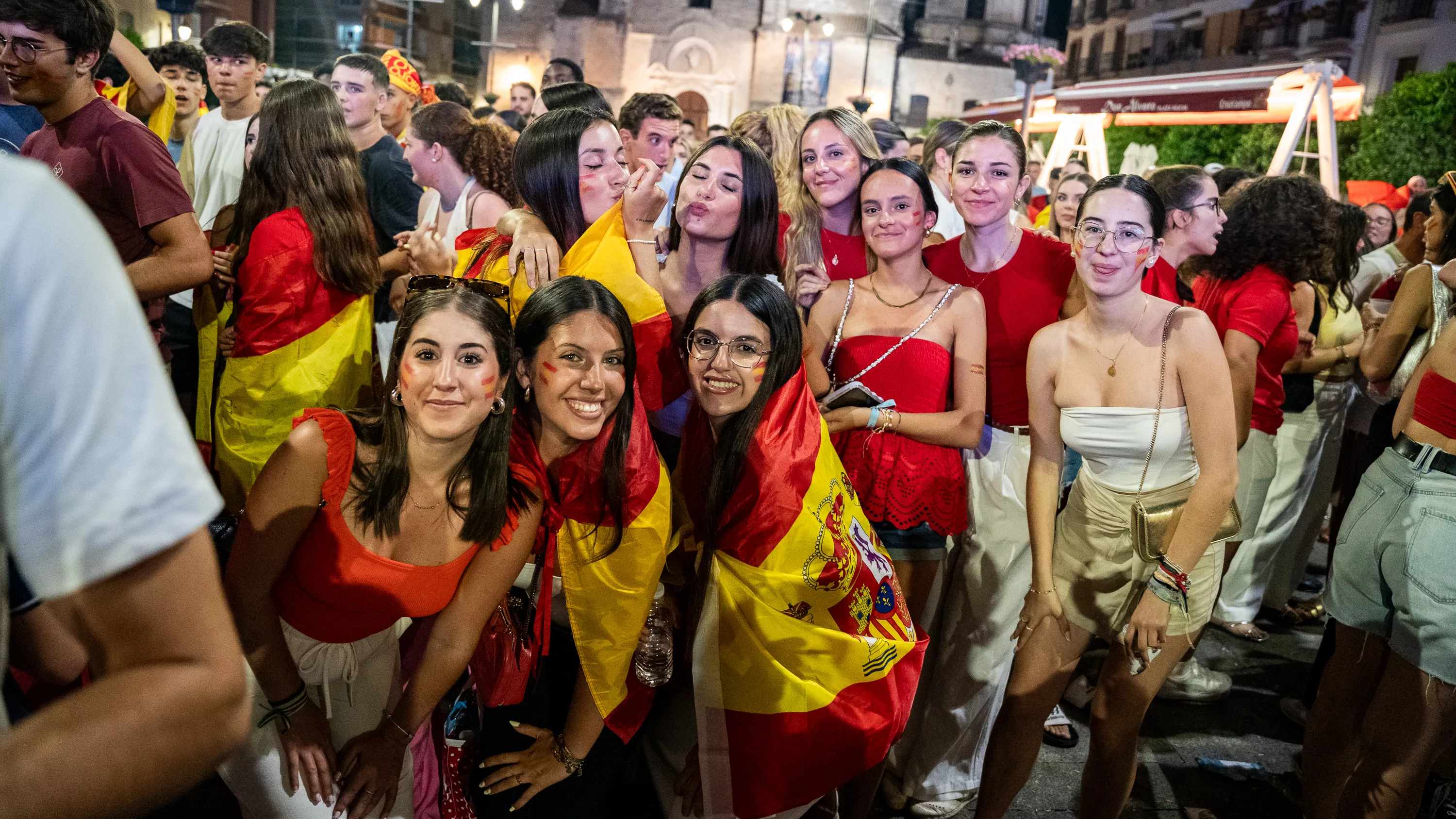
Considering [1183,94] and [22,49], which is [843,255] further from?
[1183,94]

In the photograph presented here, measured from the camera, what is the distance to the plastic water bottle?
238 cm

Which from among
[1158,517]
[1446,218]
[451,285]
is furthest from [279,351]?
[1446,218]

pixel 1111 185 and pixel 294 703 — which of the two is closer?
pixel 294 703

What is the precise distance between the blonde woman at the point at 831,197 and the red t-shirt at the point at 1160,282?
99 cm

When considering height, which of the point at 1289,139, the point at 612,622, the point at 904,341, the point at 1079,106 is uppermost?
the point at 1079,106

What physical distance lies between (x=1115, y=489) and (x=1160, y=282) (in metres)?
1.11

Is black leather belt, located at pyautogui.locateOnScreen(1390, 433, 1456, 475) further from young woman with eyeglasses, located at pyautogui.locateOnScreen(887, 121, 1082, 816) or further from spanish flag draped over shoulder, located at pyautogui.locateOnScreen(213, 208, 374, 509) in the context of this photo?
spanish flag draped over shoulder, located at pyautogui.locateOnScreen(213, 208, 374, 509)

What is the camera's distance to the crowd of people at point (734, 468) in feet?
6.95

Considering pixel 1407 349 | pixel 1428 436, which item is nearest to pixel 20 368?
pixel 1428 436

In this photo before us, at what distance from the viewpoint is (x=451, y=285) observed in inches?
84.8

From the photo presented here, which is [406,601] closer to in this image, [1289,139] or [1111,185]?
[1111,185]

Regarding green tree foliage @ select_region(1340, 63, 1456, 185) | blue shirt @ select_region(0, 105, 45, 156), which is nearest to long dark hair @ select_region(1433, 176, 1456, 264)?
blue shirt @ select_region(0, 105, 45, 156)

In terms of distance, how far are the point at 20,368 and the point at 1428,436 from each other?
2899 millimetres

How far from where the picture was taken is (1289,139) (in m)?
8.90
